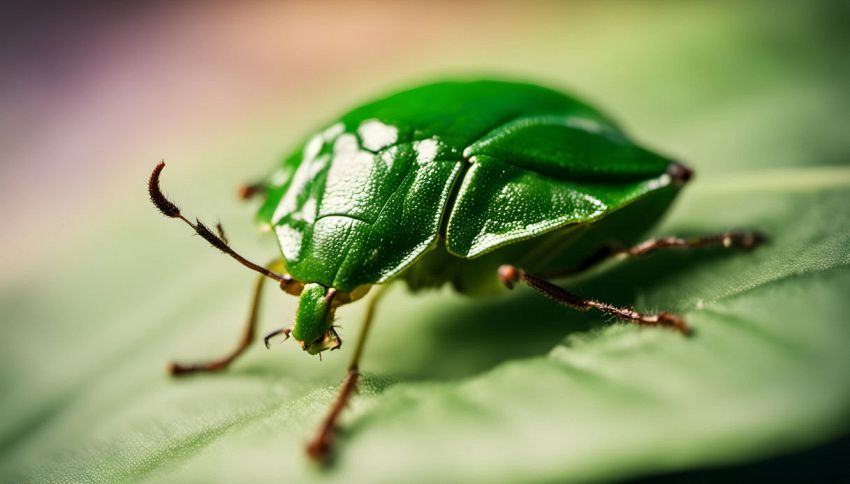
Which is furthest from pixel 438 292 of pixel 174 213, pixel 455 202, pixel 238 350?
pixel 174 213

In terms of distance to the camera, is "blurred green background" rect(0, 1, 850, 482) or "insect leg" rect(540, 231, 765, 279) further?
"insect leg" rect(540, 231, 765, 279)

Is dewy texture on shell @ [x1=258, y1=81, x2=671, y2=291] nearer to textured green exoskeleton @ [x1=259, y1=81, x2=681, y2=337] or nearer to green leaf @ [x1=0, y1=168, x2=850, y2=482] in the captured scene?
textured green exoskeleton @ [x1=259, y1=81, x2=681, y2=337]

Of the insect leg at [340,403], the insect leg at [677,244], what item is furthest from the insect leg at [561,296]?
the insect leg at [340,403]

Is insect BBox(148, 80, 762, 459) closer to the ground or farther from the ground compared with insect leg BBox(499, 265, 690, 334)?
farther from the ground

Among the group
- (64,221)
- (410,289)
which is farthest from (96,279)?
(410,289)

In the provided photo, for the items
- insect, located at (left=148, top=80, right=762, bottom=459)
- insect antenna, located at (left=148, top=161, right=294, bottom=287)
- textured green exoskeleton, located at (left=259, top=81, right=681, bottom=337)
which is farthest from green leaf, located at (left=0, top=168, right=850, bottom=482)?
insect antenna, located at (left=148, top=161, right=294, bottom=287)

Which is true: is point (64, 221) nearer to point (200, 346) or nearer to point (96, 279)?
point (96, 279)
